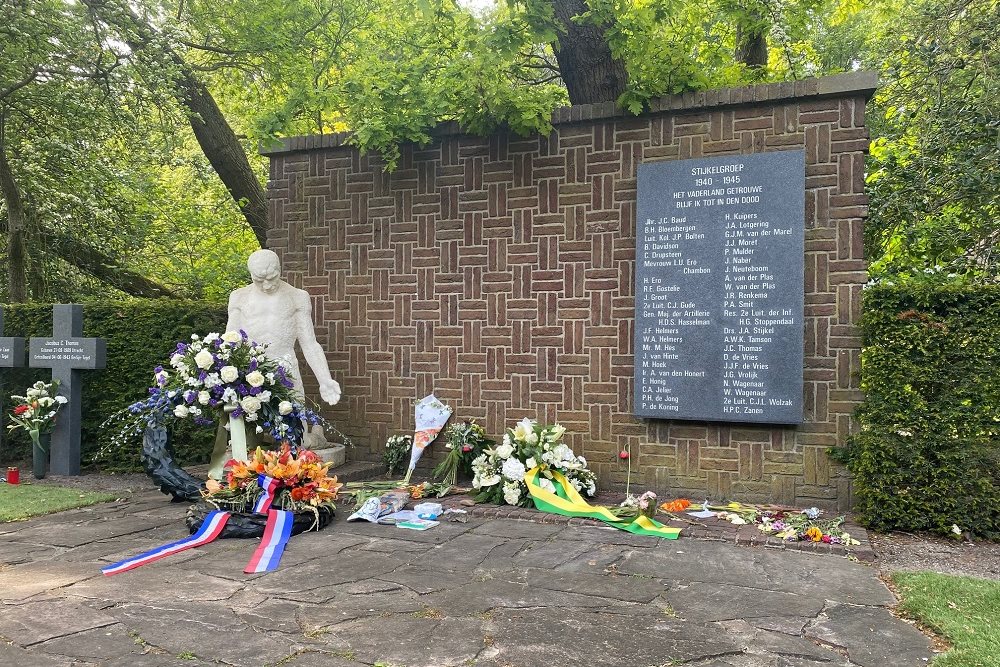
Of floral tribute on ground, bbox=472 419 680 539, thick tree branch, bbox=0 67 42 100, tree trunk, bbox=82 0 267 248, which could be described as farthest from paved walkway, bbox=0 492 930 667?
tree trunk, bbox=82 0 267 248

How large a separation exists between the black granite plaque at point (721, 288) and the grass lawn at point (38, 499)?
15.5 ft

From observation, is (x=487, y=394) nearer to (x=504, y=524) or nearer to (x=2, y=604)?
(x=504, y=524)

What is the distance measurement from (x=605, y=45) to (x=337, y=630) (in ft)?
20.2

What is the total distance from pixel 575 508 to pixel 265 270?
3.51m

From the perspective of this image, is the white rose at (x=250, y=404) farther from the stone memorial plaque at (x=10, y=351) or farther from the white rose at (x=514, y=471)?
the stone memorial plaque at (x=10, y=351)

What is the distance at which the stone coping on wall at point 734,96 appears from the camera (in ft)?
19.9

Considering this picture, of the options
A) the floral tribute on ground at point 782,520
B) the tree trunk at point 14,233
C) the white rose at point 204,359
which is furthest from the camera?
the tree trunk at point 14,233

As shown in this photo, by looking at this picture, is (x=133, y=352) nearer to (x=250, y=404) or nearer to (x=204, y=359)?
(x=204, y=359)

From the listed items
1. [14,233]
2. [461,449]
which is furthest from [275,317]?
[14,233]

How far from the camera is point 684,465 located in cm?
648

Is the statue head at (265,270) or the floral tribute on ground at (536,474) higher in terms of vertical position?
the statue head at (265,270)

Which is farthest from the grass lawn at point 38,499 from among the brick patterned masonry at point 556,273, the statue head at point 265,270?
the brick patterned masonry at point 556,273

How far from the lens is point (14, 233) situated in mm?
10883

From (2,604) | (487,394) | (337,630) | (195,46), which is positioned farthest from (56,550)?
(195,46)
